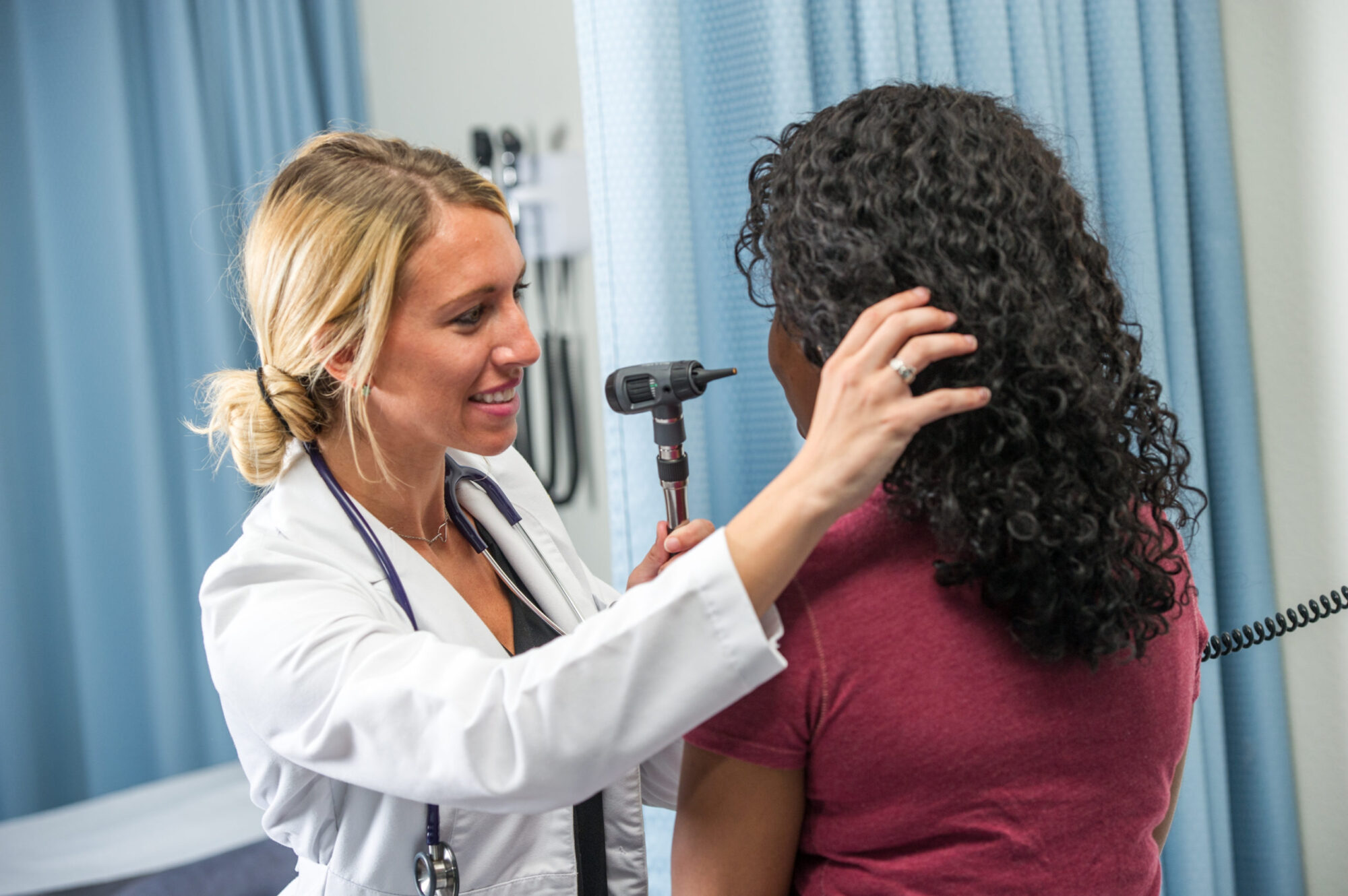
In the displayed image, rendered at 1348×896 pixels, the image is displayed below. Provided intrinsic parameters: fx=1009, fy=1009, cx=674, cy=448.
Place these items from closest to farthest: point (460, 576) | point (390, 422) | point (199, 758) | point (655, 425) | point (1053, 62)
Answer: point (655, 425), point (390, 422), point (460, 576), point (1053, 62), point (199, 758)

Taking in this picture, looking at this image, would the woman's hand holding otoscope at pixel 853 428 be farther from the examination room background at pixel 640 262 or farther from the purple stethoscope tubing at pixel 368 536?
the examination room background at pixel 640 262

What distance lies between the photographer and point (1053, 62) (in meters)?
1.57

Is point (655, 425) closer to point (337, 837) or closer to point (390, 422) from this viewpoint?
point (390, 422)

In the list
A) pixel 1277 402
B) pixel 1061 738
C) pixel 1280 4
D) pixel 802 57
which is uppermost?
pixel 1280 4

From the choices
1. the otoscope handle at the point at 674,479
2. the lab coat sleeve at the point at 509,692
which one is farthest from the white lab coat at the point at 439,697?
the otoscope handle at the point at 674,479

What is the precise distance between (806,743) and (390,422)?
24.0 inches

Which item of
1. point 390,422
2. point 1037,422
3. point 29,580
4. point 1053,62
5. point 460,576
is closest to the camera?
point 1037,422

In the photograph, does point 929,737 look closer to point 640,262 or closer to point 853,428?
point 853,428

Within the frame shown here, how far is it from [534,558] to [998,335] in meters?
0.74

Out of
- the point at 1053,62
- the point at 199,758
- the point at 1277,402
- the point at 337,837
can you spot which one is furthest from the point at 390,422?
the point at 199,758

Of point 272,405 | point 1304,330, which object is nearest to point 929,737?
point 272,405

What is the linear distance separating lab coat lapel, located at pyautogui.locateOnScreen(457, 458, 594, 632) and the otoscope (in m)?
0.29

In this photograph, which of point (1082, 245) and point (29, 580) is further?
point (29, 580)

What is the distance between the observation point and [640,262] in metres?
1.25
